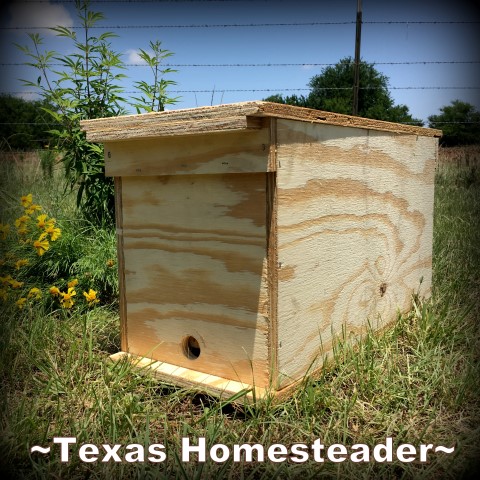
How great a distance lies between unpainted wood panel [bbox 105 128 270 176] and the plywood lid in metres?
0.07

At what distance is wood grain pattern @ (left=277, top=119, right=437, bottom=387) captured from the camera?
68.4 inches

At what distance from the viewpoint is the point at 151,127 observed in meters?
1.82

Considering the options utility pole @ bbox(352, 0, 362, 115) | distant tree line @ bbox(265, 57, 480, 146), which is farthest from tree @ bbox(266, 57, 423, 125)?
utility pole @ bbox(352, 0, 362, 115)

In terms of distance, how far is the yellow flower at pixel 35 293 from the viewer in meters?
2.61

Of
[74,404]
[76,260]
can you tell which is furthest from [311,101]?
[74,404]

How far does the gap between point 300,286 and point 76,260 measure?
1.87 m

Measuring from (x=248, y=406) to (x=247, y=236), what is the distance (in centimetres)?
57

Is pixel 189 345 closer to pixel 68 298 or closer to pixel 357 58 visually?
pixel 68 298

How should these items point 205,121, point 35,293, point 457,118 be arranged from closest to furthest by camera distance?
1. point 205,121
2. point 35,293
3. point 457,118

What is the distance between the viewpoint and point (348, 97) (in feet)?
76.1

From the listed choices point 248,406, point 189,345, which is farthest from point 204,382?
point 189,345

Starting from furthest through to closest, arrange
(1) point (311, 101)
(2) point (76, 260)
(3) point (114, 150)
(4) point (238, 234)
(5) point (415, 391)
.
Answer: (1) point (311, 101), (2) point (76, 260), (3) point (114, 150), (5) point (415, 391), (4) point (238, 234)

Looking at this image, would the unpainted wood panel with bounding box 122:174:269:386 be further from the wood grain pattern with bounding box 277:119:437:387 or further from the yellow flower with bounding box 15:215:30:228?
the yellow flower with bounding box 15:215:30:228

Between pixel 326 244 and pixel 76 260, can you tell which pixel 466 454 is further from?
pixel 76 260
